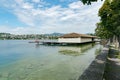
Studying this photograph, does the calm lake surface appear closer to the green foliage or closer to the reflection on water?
the reflection on water

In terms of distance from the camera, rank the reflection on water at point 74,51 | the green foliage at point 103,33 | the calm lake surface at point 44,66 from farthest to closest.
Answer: the green foliage at point 103,33
the reflection on water at point 74,51
the calm lake surface at point 44,66

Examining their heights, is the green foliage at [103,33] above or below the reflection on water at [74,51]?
above

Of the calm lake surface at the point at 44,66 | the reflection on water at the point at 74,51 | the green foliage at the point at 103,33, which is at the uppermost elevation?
the green foliage at the point at 103,33

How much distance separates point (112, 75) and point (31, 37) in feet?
546

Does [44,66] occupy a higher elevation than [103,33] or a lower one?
lower

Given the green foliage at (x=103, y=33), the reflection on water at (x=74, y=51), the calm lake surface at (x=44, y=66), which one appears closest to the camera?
the calm lake surface at (x=44, y=66)

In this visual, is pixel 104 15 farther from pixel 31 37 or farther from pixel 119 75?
pixel 31 37

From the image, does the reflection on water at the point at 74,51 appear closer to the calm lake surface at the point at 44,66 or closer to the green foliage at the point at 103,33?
the calm lake surface at the point at 44,66

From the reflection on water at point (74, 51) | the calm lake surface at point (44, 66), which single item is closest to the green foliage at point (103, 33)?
the reflection on water at point (74, 51)

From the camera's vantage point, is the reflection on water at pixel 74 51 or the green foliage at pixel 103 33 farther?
the green foliage at pixel 103 33

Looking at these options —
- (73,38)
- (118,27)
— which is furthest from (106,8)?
(73,38)

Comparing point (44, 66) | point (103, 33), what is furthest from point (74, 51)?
point (103, 33)

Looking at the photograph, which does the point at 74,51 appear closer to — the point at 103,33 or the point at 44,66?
the point at 44,66

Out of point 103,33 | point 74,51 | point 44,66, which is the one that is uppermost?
point 103,33
